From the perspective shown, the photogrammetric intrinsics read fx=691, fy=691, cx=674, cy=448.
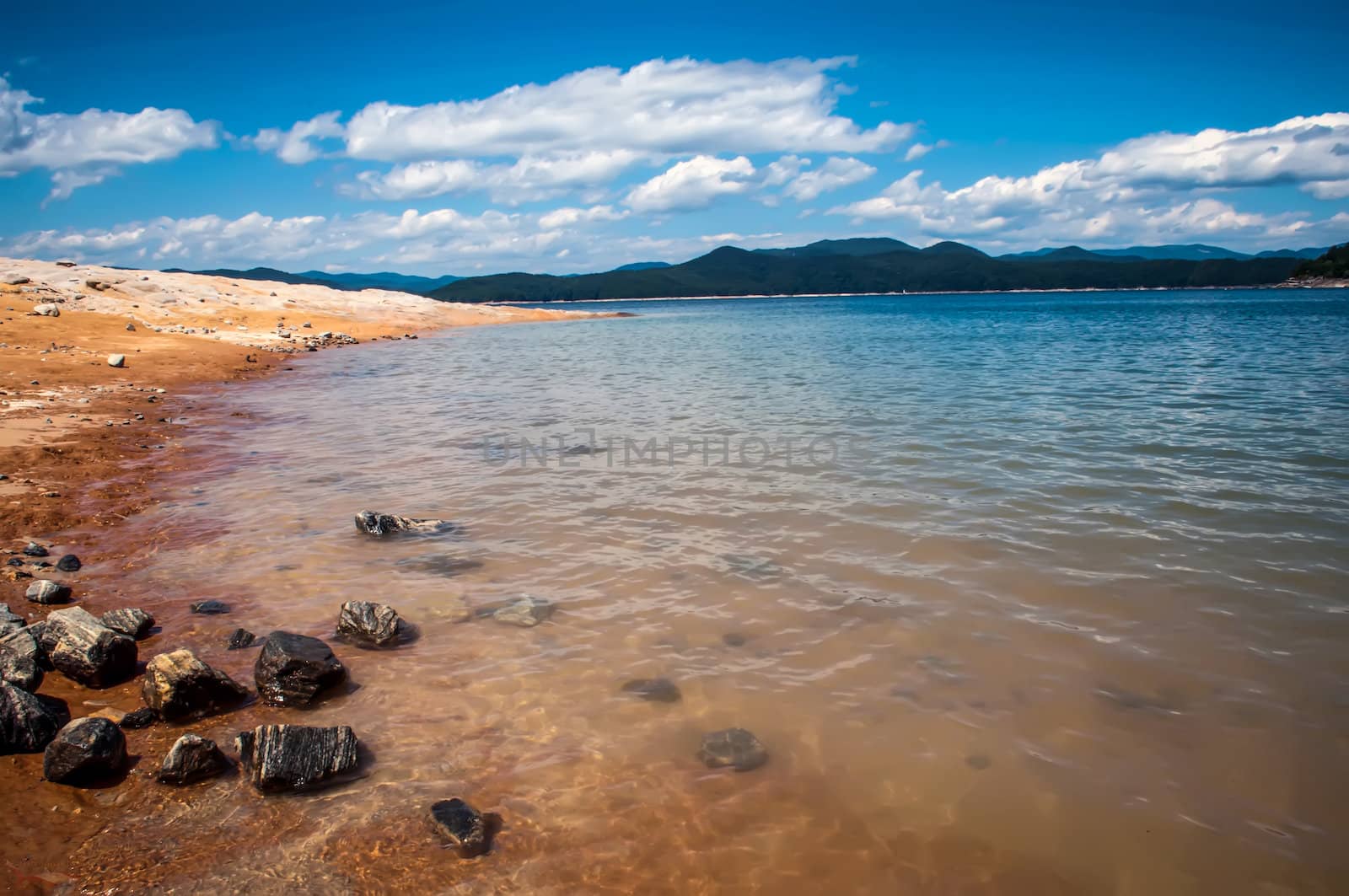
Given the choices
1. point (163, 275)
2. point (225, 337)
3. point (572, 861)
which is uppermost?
point (163, 275)

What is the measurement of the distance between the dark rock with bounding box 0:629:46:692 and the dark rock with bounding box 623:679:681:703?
165 inches

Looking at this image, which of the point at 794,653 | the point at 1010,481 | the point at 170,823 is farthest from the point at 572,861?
the point at 1010,481

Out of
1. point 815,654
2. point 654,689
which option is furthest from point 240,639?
point 815,654

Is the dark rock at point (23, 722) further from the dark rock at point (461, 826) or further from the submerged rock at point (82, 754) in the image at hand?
the dark rock at point (461, 826)

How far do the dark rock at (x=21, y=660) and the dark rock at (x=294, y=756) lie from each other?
1.76 meters

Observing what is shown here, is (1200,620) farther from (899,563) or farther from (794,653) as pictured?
(794,653)

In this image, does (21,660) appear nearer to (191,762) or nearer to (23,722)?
(23,722)

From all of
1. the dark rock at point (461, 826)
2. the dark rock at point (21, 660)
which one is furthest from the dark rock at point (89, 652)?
the dark rock at point (461, 826)

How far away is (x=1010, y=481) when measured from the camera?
10.3 m

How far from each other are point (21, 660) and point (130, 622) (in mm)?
920

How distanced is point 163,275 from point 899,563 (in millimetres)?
56434

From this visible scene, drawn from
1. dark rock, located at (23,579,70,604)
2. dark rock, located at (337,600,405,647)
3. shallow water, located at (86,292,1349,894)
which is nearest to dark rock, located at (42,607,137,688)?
shallow water, located at (86,292,1349,894)

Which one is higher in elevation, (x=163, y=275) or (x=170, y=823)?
(x=163, y=275)

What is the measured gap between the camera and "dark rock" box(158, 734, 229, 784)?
4125mm
